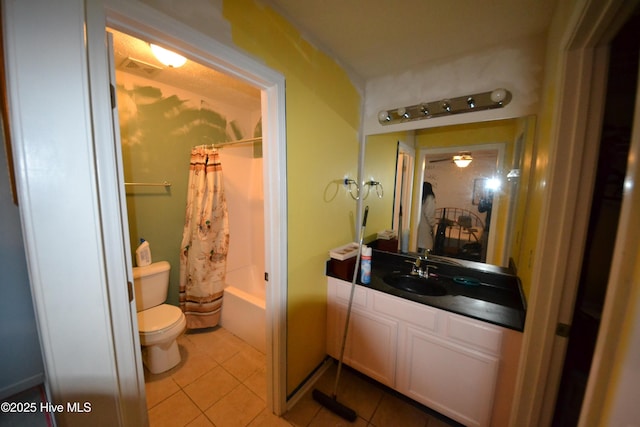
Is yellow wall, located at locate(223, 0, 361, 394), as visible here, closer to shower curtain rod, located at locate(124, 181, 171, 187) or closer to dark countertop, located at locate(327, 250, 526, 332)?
dark countertop, located at locate(327, 250, 526, 332)

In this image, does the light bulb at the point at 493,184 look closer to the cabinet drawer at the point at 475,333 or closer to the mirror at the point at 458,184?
the mirror at the point at 458,184

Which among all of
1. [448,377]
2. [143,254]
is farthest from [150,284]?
[448,377]

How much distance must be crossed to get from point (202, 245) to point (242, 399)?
4.32 feet

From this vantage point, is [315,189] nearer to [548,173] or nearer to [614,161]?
[548,173]

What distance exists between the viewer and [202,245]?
2.18 m

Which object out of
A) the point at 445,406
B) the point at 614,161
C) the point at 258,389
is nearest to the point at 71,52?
the point at 614,161

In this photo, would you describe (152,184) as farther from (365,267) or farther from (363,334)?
(363,334)

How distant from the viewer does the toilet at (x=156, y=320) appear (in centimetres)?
166

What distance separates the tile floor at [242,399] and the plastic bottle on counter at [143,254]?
0.87 m

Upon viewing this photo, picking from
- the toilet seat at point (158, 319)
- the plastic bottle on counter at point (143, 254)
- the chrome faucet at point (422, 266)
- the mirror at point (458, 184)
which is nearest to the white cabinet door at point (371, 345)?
the chrome faucet at point (422, 266)

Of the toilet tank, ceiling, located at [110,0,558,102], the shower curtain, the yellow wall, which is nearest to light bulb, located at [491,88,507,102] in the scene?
ceiling, located at [110,0,558,102]

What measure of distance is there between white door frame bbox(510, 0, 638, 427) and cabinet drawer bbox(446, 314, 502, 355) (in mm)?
218

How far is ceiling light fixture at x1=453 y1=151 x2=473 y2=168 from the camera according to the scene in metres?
1.61

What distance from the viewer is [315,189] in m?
1.53
